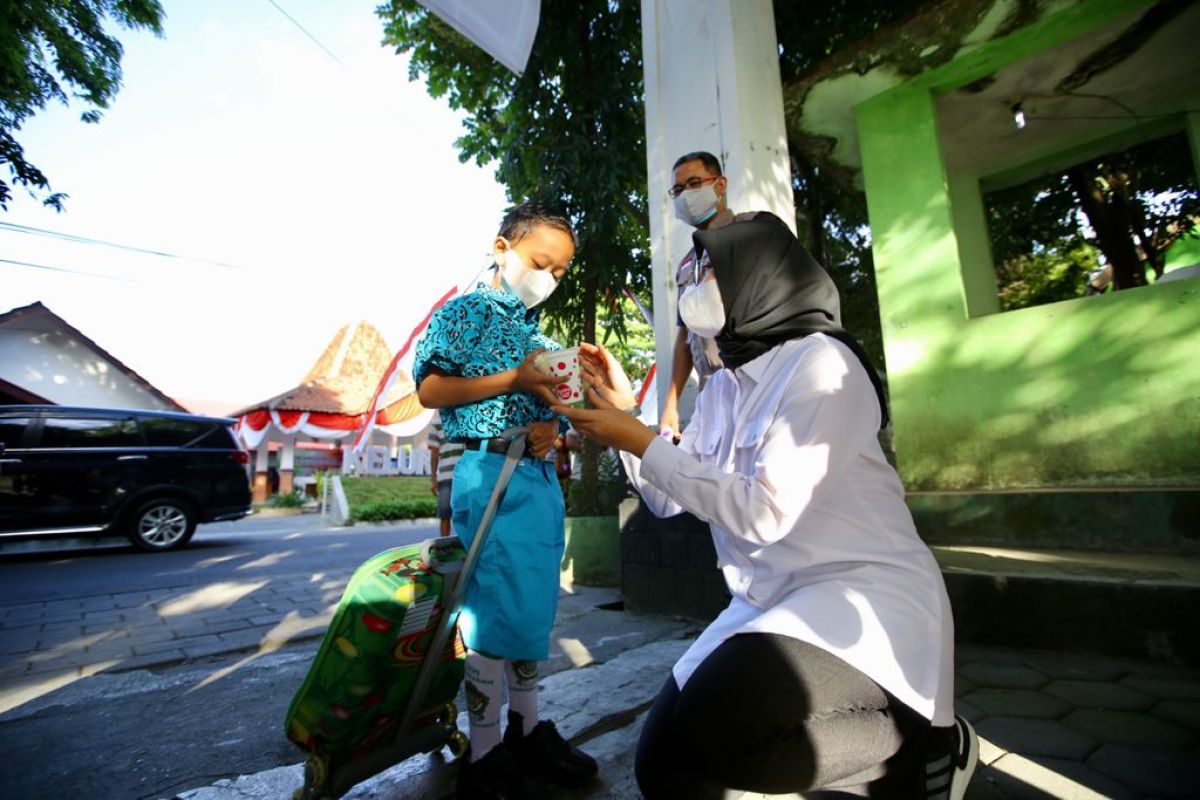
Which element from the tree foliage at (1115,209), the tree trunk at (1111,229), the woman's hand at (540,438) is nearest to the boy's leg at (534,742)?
the woman's hand at (540,438)

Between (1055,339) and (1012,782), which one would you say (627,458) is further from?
(1055,339)

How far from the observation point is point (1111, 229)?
6641 millimetres

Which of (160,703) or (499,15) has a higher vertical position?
A: (499,15)

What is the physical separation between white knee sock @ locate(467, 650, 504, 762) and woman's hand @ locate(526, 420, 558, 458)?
557 millimetres

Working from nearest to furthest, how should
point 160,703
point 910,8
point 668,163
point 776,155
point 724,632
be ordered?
point 724,632 → point 160,703 → point 776,155 → point 668,163 → point 910,8

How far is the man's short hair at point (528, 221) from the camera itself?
1744mm

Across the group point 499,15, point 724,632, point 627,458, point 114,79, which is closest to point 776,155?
point 499,15

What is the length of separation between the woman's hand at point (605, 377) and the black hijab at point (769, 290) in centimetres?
33

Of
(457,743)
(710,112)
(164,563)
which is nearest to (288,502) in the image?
(164,563)

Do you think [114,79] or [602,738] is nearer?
[602,738]

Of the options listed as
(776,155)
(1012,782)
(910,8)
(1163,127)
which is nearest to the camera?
(1012,782)

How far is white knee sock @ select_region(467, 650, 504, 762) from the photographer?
1462 mm

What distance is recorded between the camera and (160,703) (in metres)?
2.15

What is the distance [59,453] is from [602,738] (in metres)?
7.93
